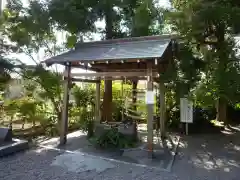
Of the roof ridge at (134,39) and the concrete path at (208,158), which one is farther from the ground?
the roof ridge at (134,39)

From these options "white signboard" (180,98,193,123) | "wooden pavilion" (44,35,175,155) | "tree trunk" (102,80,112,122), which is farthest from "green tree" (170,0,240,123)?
"tree trunk" (102,80,112,122)

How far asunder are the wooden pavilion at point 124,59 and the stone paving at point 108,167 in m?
0.81

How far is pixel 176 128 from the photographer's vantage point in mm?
8023

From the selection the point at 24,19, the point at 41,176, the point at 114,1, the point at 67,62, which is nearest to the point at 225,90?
the point at 67,62

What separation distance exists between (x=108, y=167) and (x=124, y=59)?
7.61 feet

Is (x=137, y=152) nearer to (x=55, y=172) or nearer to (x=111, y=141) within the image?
(x=111, y=141)

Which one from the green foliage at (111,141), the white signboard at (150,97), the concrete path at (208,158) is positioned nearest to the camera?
the concrete path at (208,158)

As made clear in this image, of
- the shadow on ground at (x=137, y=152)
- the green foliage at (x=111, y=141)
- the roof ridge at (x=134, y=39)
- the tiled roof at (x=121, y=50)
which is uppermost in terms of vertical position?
the roof ridge at (x=134, y=39)

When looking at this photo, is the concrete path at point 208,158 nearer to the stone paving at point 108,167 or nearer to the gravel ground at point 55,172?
the stone paving at point 108,167

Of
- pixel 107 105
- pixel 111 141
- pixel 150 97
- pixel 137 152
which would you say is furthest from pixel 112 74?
pixel 107 105

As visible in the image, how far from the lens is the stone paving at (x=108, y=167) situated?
12.3 ft

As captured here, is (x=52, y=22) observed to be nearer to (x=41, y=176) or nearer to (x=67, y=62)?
(x=67, y=62)

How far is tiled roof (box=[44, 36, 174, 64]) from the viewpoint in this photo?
15.6 ft

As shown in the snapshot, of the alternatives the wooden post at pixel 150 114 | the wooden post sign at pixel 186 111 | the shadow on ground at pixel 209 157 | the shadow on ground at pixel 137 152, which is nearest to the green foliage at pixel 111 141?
the shadow on ground at pixel 137 152
